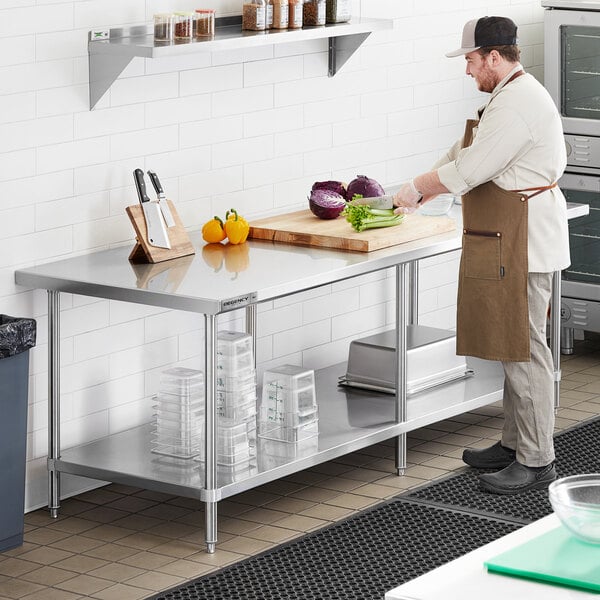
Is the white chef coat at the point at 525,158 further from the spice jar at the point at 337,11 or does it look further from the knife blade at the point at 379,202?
the spice jar at the point at 337,11

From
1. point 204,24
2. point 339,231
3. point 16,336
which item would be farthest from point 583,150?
point 16,336

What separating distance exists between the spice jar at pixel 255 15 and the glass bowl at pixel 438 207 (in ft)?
3.70

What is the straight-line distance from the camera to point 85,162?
544cm

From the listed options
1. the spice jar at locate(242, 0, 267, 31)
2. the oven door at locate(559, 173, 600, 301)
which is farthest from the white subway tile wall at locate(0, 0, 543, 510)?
the oven door at locate(559, 173, 600, 301)

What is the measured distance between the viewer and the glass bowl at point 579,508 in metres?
2.88

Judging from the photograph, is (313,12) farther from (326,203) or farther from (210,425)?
(210,425)

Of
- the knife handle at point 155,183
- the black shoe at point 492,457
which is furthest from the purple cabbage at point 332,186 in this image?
the black shoe at point 492,457

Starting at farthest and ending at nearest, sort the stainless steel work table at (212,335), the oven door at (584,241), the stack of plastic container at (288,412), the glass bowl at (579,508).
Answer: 1. the oven door at (584,241)
2. the stack of plastic container at (288,412)
3. the stainless steel work table at (212,335)
4. the glass bowl at (579,508)

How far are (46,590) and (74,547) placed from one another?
16.3 inches

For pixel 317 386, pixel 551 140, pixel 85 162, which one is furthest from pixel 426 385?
pixel 85 162

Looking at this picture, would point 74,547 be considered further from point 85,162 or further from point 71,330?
point 85,162

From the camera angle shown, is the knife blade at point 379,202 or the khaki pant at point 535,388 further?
the knife blade at point 379,202

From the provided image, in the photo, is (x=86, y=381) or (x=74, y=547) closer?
(x=74, y=547)

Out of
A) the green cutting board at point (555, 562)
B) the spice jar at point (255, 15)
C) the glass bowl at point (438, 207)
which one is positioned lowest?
the green cutting board at point (555, 562)
